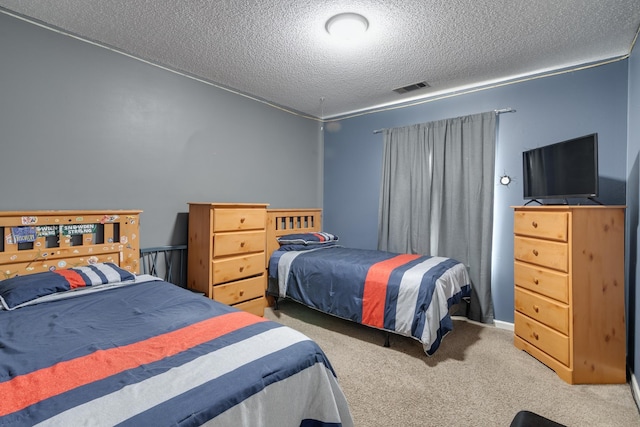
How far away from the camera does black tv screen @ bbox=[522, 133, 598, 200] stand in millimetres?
2273

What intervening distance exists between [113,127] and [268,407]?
265 centimetres

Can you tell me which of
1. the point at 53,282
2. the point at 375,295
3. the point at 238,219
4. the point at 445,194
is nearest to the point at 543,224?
the point at 445,194

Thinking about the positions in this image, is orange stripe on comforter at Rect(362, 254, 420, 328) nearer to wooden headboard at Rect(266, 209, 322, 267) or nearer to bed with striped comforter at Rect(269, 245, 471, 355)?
bed with striped comforter at Rect(269, 245, 471, 355)

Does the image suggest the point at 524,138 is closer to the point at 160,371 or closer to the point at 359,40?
the point at 359,40

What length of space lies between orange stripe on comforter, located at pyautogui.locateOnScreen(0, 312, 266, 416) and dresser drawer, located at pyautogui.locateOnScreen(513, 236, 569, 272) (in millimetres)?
2169

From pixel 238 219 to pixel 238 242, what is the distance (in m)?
0.22

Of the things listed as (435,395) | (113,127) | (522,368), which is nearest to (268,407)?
(435,395)

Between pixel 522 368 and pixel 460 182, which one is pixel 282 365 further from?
pixel 460 182

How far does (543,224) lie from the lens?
2.42 meters

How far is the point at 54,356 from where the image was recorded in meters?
1.16

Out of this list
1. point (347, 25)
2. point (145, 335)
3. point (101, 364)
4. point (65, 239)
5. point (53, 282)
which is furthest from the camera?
point (65, 239)

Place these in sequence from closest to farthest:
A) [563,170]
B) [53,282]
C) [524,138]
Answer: [53,282]
[563,170]
[524,138]

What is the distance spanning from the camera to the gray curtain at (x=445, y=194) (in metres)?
3.31

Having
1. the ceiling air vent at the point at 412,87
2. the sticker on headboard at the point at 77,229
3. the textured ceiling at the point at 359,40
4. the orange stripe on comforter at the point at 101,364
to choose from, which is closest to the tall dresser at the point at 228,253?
the sticker on headboard at the point at 77,229
